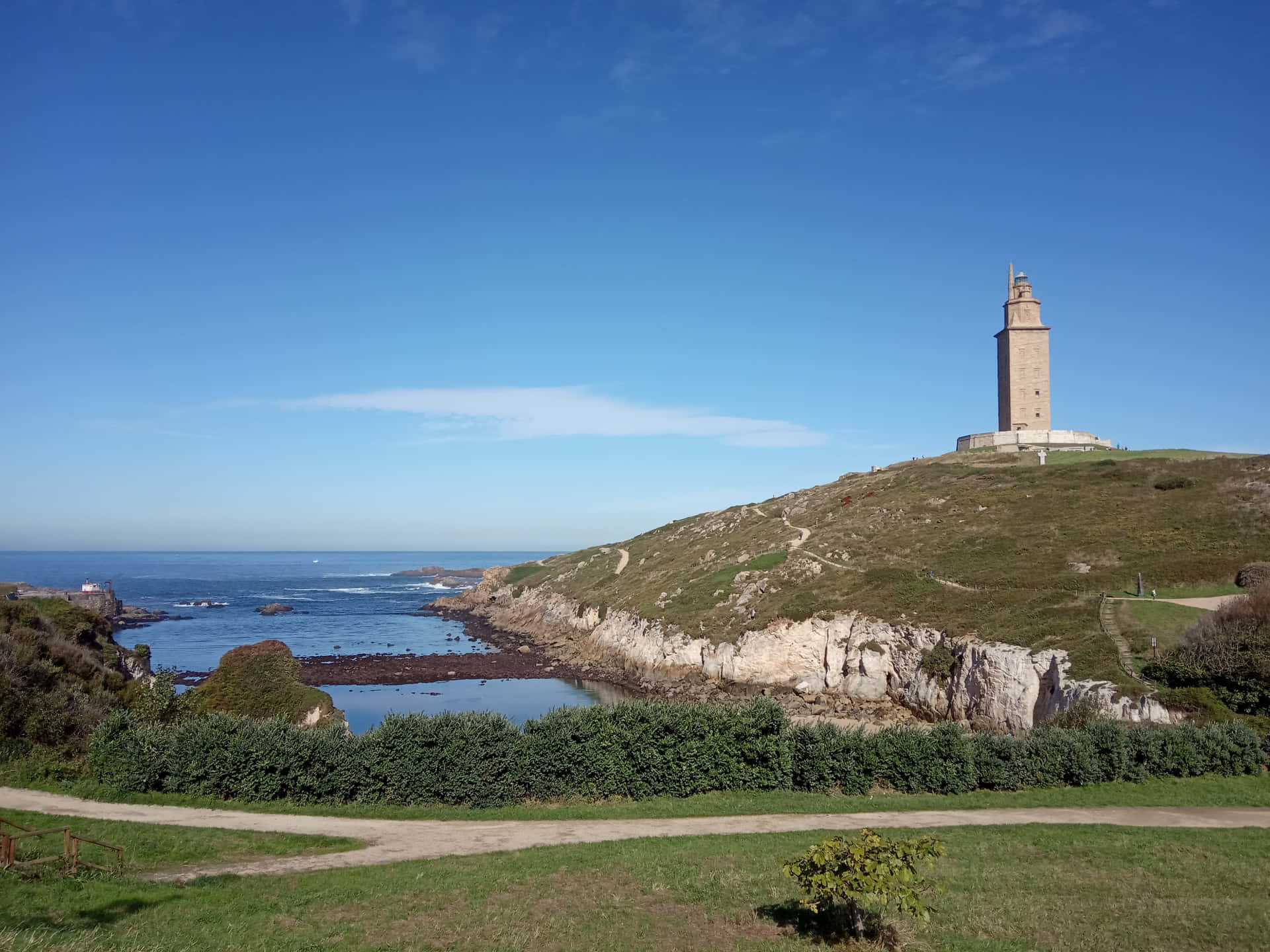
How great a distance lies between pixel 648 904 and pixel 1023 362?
77859 mm

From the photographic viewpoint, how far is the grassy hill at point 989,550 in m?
41.0

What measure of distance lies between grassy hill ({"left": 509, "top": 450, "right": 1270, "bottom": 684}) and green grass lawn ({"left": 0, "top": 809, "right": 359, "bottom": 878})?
30691mm

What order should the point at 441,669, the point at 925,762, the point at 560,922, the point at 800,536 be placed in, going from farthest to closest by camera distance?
the point at 800,536, the point at 441,669, the point at 925,762, the point at 560,922

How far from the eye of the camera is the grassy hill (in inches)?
1614

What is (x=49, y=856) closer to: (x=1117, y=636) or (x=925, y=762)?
(x=925, y=762)

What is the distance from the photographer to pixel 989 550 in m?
53.2

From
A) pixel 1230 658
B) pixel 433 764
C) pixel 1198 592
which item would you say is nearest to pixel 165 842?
→ pixel 433 764

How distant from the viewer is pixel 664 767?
21016 mm

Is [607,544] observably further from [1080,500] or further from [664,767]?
[664,767]

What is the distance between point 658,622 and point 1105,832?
45538mm

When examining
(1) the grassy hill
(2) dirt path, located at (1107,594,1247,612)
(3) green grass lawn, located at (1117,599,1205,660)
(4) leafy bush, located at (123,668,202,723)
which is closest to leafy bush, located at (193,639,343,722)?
(4) leafy bush, located at (123,668,202,723)

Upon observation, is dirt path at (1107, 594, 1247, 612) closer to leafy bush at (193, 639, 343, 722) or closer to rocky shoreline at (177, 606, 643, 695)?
rocky shoreline at (177, 606, 643, 695)

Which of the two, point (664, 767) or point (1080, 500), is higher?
point (1080, 500)

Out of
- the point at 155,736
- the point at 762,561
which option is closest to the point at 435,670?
the point at 762,561
